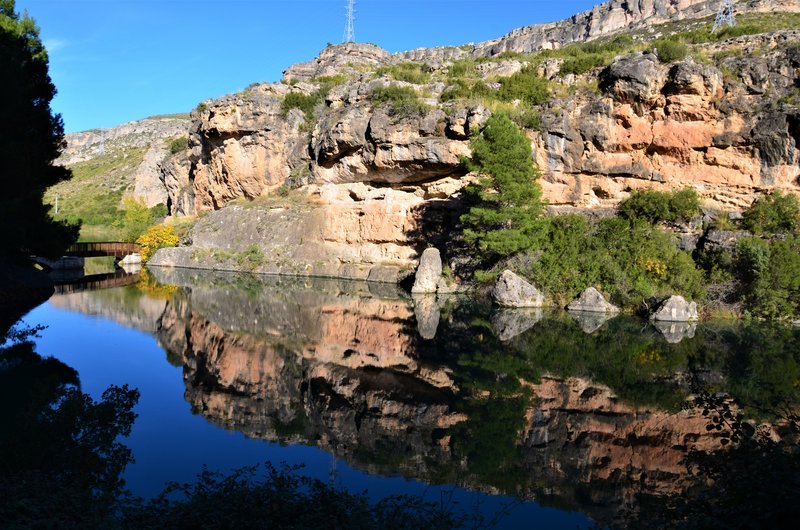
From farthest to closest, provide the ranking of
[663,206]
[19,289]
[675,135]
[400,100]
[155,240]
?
[155,240] < [400,100] < [675,135] < [663,206] < [19,289]

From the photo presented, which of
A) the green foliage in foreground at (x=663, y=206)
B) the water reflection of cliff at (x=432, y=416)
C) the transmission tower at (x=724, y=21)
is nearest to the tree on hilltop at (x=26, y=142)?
the water reflection of cliff at (x=432, y=416)

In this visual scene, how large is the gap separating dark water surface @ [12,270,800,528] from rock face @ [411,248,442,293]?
915 cm

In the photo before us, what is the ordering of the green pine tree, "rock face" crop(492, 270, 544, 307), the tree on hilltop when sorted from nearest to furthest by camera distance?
the tree on hilltop, "rock face" crop(492, 270, 544, 307), the green pine tree

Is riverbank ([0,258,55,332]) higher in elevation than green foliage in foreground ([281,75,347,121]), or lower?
lower

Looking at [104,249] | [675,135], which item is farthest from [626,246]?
[104,249]

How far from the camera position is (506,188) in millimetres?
30031

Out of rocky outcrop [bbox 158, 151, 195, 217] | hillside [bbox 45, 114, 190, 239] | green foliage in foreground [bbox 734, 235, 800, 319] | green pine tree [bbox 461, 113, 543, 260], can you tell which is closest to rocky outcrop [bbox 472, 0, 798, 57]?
green pine tree [bbox 461, 113, 543, 260]

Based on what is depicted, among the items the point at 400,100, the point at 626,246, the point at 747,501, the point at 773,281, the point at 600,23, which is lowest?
the point at 747,501

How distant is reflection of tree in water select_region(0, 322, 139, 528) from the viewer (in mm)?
6012

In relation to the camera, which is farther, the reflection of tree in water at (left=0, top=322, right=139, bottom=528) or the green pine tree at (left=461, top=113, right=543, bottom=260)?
the green pine tree at (left=461, top=113, right=543, bottom=260)

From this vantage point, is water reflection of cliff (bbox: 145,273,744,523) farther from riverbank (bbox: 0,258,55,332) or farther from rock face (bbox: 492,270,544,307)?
rock face (bbox: 492,270,544,307)

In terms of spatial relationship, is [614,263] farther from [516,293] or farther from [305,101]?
[305,101]

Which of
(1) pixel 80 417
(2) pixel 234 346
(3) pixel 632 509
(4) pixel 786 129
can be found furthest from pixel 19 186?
(4) pixel 786 129

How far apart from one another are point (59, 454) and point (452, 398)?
24.9 feet
